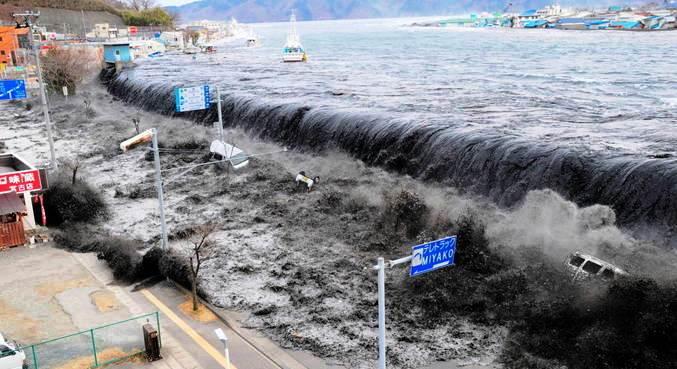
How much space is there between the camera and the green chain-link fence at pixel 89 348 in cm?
1803

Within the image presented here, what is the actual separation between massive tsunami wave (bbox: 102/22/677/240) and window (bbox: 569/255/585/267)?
15.3 feet

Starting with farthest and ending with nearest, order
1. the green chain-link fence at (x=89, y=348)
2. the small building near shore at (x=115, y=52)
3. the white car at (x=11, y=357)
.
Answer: the small building near shore at (x=115, y=52) → the green chain-link fence at (x=89, y=348) → the white car at (x=11, y=357)

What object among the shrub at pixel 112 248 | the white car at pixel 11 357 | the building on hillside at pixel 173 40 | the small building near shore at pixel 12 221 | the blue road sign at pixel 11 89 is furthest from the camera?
the building on hillside at pixel 173 40

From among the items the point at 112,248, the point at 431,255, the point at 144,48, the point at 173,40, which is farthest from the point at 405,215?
the point at 173,40

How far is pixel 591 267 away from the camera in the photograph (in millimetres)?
22516

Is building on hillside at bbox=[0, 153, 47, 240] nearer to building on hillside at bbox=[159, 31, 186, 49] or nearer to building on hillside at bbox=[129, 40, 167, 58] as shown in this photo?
building on hillside at bbox=[129, 40, 167, 58]

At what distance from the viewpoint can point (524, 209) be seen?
29000 millimetres

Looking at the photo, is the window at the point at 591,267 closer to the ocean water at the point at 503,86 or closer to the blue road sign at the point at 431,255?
the ocean water at the point at 503,86

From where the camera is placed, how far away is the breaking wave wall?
27.1 meters

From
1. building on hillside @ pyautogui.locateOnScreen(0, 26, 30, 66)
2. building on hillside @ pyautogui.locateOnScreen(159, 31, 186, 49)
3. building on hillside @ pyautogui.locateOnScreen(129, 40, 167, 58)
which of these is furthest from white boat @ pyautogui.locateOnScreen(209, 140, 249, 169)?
building on hillside @ pyautogui.locateOnScreen(159, 31, 186, 49)

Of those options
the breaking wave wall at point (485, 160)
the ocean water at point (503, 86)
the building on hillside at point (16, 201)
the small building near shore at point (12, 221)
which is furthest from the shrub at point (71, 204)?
the ocean water at point (503, 86)

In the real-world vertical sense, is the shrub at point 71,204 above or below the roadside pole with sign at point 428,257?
below

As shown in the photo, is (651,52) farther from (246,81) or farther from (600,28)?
(600,28)

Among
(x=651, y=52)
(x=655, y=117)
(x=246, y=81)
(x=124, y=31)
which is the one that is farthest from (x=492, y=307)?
(x=124, y=31)
